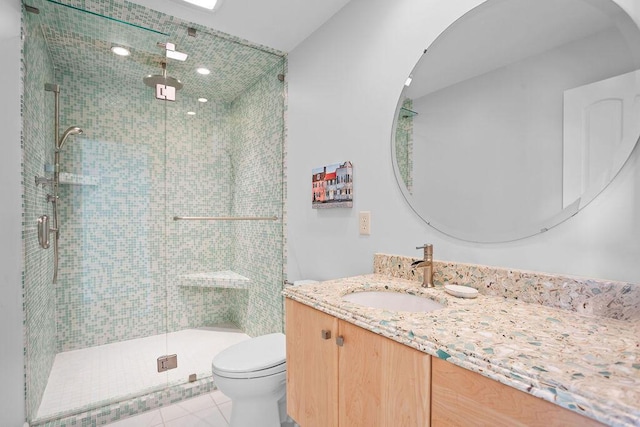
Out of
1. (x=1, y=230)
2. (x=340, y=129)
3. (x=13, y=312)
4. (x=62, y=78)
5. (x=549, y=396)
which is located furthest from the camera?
(x=62, y=78)

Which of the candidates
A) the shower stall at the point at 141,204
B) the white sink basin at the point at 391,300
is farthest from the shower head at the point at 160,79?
Result: the white sink basin at the point at 391,300

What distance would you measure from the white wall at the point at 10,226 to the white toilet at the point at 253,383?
90 cm

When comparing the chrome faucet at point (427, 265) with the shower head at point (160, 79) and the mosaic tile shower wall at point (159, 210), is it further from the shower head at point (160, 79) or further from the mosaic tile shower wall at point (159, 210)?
the shower head at point (160, 79)

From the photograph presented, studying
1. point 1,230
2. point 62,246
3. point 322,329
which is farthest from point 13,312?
point 322,329

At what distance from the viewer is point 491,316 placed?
90 cm

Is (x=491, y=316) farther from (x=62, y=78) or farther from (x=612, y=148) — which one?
(x=62, y=78)

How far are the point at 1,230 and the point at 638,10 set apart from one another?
95.3 inches

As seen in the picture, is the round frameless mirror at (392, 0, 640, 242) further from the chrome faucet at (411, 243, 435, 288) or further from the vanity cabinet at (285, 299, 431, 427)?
the vanity cabinet at (285, 299, 431, 427)

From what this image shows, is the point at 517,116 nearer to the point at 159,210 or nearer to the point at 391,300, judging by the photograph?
the point at 391,300

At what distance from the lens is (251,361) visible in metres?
1.55

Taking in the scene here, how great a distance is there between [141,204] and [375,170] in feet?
6.09

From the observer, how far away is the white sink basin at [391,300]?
1.23 meters

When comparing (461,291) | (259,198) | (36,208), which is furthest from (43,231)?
(461,291)

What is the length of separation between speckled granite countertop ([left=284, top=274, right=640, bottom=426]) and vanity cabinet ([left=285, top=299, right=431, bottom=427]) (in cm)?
5
